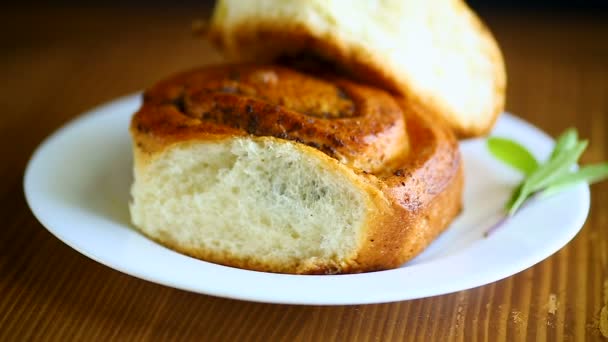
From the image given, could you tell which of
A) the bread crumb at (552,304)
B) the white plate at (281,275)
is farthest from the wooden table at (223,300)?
the white plate at (281,275)

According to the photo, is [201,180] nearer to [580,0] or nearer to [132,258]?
[132,258]

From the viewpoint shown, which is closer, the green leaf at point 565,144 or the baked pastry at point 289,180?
the baked pastry at point 289,180

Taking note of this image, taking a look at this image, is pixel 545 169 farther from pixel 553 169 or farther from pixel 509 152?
pixel 509 152

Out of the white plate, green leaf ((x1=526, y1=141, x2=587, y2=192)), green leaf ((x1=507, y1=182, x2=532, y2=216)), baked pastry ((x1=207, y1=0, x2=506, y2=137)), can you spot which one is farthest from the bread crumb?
baked pastry ((x1=207, y1=0, x2=506, y2=137))

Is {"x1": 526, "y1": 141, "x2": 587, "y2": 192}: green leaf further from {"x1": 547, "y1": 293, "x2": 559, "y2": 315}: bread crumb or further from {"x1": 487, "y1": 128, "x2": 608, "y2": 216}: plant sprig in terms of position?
{"x1": 547, "y1": 293, "x2": 559, "y2": 315}: bread crumb

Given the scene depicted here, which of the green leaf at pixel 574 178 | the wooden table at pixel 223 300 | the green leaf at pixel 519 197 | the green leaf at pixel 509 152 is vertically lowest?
the wooden table at pixel 223 300

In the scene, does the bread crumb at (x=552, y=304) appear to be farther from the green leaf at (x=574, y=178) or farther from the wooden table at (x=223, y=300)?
the green leaf at (x=574, y=178)

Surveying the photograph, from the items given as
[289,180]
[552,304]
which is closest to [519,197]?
[552,304]
